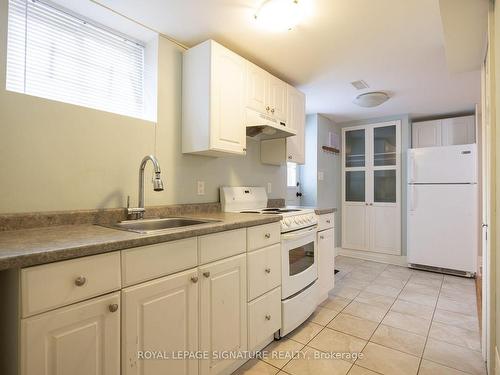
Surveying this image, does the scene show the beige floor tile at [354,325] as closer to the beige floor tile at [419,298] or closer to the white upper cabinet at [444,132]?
the beige floor tile at [419,298]

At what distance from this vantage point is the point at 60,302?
2.84 feet

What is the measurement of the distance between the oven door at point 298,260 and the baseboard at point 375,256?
88.9 inches

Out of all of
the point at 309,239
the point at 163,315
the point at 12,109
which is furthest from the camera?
the point at 309,239

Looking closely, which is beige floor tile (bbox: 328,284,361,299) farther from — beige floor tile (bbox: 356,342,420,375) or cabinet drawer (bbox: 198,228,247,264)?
cabinet drawer (bbox: 198,228,247,264)

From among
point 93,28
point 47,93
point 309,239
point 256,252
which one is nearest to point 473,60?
point 309,239

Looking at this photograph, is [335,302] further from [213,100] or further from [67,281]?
[67,281]

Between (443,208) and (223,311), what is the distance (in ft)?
11.1

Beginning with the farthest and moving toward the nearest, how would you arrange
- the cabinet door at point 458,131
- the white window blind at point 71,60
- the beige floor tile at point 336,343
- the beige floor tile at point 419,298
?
the cabinet door at point 458,131 → the beige floor tile at point 419,298 → the beige floor tile at point 336,343 → the white window blind at point 71,60

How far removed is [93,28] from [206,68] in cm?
75

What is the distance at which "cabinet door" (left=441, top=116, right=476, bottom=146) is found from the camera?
366 cm

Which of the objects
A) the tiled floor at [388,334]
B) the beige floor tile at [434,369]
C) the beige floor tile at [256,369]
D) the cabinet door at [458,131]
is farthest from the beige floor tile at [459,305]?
the cabinet door at [458,131]

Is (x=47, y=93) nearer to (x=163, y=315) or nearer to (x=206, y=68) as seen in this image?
(x=206, y=68)

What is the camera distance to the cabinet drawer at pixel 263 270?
167 centimetres

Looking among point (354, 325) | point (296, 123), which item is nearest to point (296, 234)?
point (354, 325)
